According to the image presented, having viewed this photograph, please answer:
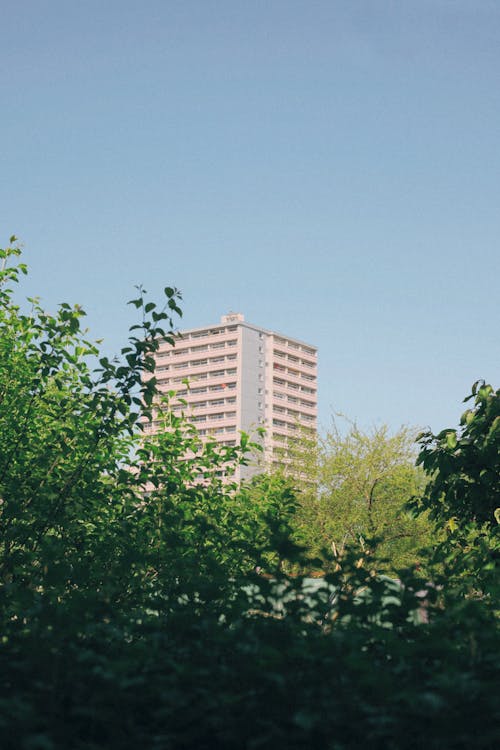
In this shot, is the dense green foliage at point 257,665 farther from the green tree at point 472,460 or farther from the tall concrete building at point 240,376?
the tall concrete building at point 240,376

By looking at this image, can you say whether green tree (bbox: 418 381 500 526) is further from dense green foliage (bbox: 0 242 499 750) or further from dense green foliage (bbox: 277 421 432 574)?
dense green foliage (bbox: 277 421 432 574)

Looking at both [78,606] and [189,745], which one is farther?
[78,606]

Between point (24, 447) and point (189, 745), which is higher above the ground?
point (24, 447)

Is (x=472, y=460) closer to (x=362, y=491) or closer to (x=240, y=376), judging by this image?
(x=362, y=491)

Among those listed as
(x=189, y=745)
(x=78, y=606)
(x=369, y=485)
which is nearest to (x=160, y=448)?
(x=78, y=606)

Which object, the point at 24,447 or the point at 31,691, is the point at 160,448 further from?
the point at 31,691

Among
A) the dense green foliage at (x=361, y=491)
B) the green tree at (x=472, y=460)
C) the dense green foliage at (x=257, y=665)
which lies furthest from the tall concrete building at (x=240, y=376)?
the dense green foliage at (x=257, y=665)

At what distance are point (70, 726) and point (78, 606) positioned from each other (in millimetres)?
1057

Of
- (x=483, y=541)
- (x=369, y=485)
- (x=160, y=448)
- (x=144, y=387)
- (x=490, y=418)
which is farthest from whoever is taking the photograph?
(x=369, y=485)

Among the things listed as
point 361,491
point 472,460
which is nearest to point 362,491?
point 361,491

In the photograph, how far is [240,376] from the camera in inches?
6186

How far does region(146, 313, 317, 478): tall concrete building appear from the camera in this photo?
15750 centimetres

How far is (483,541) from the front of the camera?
30.1 feet

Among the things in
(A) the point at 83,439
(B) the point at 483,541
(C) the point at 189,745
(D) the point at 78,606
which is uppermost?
(A) the point at 83,439
